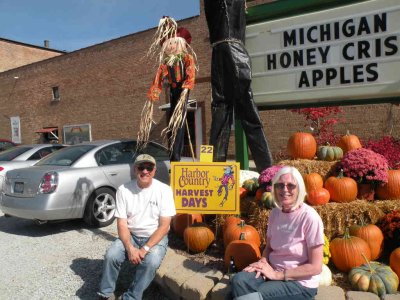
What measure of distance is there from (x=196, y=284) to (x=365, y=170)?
2271mm

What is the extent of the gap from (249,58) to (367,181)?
85.9 inches

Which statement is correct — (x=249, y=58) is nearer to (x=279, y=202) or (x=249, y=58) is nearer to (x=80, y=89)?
(x=279, y=202)

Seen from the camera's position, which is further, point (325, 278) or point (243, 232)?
point (243, 232)

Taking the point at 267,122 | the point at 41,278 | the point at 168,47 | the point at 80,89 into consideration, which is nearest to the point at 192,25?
the point at 267,122

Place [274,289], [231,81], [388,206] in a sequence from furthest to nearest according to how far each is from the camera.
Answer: [231,81], [388,206], [274,289]

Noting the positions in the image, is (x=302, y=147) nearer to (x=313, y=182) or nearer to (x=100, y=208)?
(x=313, y=182)

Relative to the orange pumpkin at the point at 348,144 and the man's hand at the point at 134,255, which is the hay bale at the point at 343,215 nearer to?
the orange pumpkin at the point at 348,144

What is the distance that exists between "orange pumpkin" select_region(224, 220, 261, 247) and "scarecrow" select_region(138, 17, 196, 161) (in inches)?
63.4

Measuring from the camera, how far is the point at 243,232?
3.98 meters

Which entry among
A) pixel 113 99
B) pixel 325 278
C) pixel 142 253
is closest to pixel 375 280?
pixel 325 278

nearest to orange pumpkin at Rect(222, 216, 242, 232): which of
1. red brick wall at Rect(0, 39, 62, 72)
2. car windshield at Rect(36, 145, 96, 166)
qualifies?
car windshield at Rect(36, 145, 96, 166)

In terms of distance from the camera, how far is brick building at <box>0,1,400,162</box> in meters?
13.6

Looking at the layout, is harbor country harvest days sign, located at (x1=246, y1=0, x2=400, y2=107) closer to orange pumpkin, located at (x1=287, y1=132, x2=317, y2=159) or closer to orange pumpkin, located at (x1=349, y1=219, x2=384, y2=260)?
orange pumpkin, located at (x1=287, y1=132, x2=317, y2=159)

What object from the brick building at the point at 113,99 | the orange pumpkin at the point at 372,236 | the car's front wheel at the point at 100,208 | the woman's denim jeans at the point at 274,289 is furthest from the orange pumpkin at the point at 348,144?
the brick building at the point at 113,99
